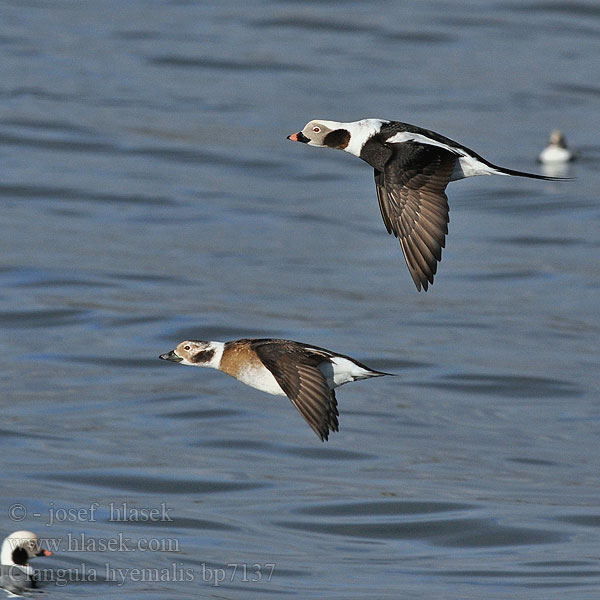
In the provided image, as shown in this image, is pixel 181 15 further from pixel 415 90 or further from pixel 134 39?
pixel 415 90

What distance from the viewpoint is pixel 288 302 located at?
2077 cm

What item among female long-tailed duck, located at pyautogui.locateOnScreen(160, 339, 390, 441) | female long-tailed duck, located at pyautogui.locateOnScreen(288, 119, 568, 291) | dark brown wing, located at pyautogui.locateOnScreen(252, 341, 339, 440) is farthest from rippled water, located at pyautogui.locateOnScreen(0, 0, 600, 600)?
female long-tailed duck, located at pyautogui.locateOnScreen(288, 119, 568, 291)

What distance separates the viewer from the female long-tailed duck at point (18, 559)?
10.7 meters

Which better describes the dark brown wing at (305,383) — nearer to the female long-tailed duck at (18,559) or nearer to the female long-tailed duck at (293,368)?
the female long-tailed duck at (293,368)

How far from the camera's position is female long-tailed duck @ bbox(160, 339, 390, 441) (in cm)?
739

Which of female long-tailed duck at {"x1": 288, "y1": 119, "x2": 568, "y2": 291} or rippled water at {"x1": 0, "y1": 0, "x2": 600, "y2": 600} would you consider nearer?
female long-tailed duck at {"x1": 288, "y1": 119, "x2": 568, "y2": 291}

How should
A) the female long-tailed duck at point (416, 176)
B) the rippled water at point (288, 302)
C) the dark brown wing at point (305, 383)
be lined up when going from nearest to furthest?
the dark brown wing at point (305, 383) < the female long-tailed duck at point (416, 176) < the rippled water at point (288, 302)

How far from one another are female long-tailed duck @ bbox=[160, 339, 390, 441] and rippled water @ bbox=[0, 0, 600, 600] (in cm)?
296

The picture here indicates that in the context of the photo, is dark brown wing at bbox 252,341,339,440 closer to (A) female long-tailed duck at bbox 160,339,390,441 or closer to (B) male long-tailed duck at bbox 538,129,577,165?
(A) female long-tailed duck at bbox 160,339,390,441

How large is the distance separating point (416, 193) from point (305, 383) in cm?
108

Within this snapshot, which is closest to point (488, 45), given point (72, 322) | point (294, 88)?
point (294, 88)

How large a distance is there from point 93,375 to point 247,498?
4.30 metres

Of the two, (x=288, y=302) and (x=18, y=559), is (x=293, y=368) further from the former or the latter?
(x=288, y=302)

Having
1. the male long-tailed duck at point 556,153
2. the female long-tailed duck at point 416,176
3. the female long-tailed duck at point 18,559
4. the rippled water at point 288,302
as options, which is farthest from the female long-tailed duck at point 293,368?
the male long-tailed duck at point 556,153
